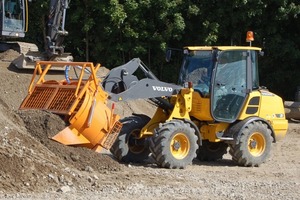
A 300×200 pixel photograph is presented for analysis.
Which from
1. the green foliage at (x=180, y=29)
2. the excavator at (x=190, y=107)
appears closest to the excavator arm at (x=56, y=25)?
the green foliage at (x=180, y=29)

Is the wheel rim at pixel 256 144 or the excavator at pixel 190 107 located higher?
the excavator at pixel 190 107

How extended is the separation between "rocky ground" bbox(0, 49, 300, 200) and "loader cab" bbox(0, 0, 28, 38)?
559 inches

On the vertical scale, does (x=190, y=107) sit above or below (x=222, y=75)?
below

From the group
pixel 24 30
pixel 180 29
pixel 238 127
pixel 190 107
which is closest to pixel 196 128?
pixel 190 107

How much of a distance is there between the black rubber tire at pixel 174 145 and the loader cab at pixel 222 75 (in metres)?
0.83

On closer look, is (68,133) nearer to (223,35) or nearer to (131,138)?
(131,138)

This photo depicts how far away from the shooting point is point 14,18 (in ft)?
82.3

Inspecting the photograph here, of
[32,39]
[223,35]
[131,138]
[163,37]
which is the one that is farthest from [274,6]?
[131,138]

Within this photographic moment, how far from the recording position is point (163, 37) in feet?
84.1

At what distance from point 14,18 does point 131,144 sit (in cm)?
1404

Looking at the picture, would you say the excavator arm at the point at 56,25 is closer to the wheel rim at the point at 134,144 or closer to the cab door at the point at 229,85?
the wheel rim at the point at 134,144

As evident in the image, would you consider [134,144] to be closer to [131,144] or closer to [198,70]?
[131,144]

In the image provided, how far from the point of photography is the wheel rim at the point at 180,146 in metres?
11.9

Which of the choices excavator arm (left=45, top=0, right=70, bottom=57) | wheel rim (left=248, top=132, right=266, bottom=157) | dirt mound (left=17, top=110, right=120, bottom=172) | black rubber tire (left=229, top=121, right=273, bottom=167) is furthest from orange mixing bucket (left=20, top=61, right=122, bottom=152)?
excavator arm (left=45, top=0, right=70, bottom=57)
